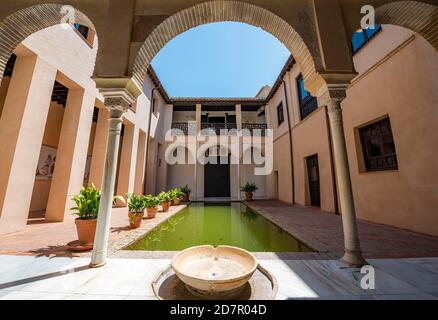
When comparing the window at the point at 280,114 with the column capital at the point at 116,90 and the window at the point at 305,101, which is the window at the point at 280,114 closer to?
the window at the point at 305,101

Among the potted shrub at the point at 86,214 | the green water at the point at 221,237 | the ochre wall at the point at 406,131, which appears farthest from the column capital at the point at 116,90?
the ochre wall at the point at 406,131

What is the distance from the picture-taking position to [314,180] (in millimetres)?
9094

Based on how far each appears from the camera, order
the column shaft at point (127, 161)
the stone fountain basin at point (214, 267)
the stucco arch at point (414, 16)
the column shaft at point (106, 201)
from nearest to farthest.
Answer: the stone fountain basin at point (214, 267) → the column shaft at point (106, 201) → the stucco arch at point (414, 16) → the column shaft at point (127, 161)

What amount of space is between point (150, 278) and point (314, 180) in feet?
28.8

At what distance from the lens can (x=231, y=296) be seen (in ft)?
6.18

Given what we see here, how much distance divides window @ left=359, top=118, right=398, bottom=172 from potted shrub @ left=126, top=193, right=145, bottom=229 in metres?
7.22

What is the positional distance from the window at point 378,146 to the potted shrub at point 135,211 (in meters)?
7.22

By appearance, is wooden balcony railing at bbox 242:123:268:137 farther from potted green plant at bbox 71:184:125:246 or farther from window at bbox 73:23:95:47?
potted green plant at bbox 71:184:125:246

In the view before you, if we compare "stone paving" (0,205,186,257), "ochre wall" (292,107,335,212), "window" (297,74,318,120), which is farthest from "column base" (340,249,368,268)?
"window" (297,74,318,120)

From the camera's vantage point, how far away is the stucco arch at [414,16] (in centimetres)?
320

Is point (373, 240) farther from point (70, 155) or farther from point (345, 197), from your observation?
point (70, 155)

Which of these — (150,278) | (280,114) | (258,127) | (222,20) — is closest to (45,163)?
(150,278)

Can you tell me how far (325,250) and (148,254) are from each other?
315 cm
